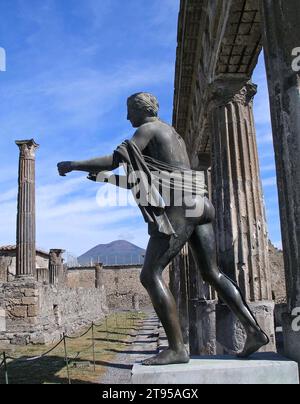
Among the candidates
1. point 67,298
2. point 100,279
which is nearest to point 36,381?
point 67,298

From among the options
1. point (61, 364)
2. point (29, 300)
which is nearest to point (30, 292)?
point (29, 300)

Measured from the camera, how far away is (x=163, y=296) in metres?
3.09

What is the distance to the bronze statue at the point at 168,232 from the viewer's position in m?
3.10

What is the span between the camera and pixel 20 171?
19.0m

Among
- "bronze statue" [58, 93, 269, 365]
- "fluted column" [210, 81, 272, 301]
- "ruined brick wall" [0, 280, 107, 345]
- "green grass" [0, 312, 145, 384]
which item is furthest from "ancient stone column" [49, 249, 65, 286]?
"bronze statue" [58, 93, 269, 365]

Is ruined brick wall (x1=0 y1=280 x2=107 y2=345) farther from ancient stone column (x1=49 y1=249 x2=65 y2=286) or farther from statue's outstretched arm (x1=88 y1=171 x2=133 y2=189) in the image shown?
statue's outstretched arm (x1=88 y1=171 x2=133 y2=189)

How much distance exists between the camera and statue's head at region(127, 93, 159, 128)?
347cm

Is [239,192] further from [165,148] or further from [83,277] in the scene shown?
[83,277]

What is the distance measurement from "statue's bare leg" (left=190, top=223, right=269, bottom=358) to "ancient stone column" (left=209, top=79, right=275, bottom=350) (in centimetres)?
287

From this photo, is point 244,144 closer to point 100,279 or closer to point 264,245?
point 264,245

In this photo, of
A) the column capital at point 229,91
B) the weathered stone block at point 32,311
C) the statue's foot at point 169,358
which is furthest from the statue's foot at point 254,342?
the weathered stone block at point 32,311

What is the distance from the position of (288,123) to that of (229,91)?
3868mm

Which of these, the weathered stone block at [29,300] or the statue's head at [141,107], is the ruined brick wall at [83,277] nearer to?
the weathered stone block at [29,300]

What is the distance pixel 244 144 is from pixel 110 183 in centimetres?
401
